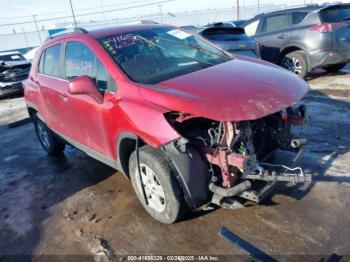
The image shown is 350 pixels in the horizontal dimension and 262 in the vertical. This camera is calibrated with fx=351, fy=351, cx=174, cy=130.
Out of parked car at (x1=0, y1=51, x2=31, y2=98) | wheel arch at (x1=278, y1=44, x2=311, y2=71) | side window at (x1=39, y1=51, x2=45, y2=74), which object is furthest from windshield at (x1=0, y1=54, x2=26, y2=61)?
wheel arch at (x1=278, y1=44, x2=311, y2=71)

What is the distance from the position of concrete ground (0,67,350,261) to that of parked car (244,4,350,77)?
3.48 metres

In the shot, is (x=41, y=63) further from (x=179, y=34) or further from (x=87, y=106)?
(x=179, y=34)

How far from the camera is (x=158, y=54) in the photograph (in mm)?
3924

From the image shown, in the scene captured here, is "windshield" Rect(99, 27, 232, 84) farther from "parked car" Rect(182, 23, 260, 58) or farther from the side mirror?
"parked car" Rect(182, 23, 260, 58)

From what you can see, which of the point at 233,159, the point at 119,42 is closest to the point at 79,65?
the point at 119,42

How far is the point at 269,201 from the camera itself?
12.0 feet

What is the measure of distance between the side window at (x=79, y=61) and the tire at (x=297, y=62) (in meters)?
6.22

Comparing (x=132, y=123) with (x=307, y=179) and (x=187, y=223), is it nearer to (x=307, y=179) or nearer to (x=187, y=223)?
(x=187, y=223)

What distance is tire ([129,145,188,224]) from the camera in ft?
10.3

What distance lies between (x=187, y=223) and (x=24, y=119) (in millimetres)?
6740

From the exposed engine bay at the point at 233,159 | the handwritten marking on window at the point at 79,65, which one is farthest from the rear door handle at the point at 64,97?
the exposed engine bay at the point at 233,159

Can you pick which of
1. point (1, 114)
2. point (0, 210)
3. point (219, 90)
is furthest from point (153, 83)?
point (1, 114)

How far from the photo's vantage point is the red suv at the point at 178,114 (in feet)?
9.89

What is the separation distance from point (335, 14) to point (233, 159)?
718 centimetres
